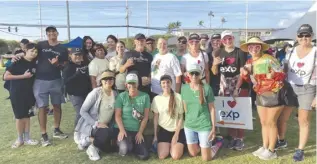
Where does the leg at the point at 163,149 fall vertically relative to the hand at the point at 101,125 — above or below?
below

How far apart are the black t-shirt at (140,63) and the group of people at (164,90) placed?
0.02 m

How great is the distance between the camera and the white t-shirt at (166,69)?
519cm

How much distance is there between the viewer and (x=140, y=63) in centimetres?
536

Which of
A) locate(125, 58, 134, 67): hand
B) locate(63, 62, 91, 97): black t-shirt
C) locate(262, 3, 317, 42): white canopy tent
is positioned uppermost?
locate(262, 3, 317, 42): white canopy tent

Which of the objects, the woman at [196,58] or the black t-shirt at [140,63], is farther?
the black t-shirt at [140,63]

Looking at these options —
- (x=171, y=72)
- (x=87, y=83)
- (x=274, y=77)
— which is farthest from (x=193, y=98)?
(x=87, y=83)

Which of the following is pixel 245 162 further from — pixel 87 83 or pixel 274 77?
pixel 87 83

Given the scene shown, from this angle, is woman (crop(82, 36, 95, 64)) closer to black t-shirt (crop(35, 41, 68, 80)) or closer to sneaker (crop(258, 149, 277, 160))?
black t-shirt (crop(35, 41, 68, 80))

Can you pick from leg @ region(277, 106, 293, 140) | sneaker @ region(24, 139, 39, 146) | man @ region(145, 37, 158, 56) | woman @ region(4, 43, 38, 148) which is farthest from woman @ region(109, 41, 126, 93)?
leg @ region(277, 106, 293, 140)

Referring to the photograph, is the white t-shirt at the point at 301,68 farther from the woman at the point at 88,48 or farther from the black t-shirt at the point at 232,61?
the woman at the point at 88,48

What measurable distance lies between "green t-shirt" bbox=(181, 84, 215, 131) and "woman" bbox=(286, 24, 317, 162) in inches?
48.0

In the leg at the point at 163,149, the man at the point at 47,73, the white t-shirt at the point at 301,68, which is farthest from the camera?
the man at the point at 47,73

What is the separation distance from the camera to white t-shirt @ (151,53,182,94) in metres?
5.19

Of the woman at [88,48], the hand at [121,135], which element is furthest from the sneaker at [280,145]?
the woman at [88,48]
